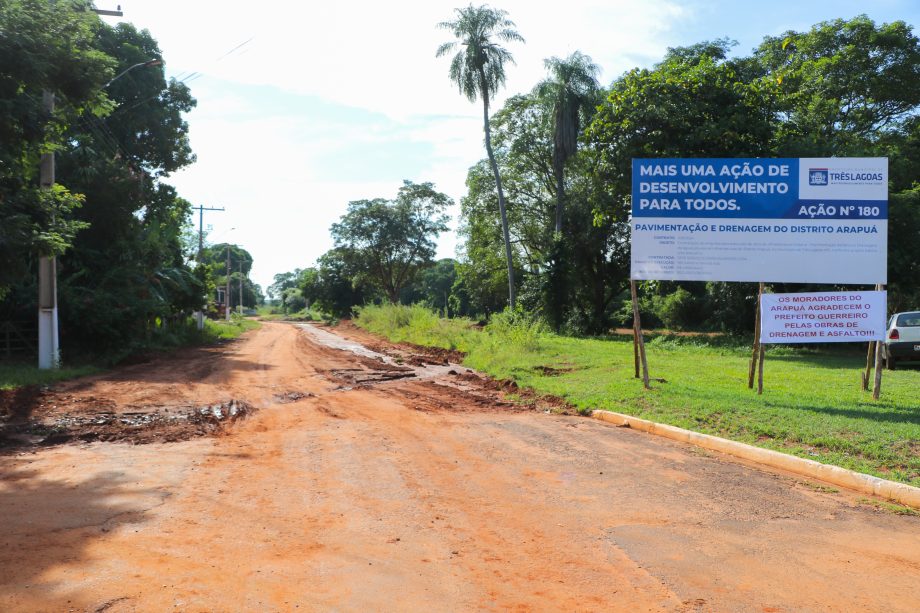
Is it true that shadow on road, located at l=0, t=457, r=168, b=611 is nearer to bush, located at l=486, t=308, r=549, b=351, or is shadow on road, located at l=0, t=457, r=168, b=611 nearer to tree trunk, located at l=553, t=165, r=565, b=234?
bush, located at l=486, t=308, r=549, b=351

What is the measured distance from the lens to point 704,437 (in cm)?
871

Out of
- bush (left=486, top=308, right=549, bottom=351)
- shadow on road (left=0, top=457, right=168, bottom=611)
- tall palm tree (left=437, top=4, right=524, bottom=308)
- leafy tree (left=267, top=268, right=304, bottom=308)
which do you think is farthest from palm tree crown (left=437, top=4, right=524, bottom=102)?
leafy tree (left=267, top=268, right=304, bottom=308)

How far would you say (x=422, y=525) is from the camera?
5.36 metres

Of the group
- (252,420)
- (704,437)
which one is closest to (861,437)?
(704,437)

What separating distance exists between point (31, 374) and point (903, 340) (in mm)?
20394

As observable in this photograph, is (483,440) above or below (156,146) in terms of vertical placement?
below

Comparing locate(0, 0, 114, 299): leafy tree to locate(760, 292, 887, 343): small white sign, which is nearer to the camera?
locate(0, 0, 114, 299): leafy tree

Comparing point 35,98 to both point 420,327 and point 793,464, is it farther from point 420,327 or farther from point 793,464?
point 420,327

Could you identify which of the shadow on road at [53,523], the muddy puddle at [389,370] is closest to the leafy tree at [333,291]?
the muddy puddle at [389,370]

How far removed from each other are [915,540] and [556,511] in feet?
9.12

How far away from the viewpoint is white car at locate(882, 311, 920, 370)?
16.2 m

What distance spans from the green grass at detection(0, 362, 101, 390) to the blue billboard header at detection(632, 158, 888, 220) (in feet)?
41.8

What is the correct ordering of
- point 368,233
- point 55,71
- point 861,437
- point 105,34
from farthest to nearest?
point 368,233
point 105,34
point 55,71
point 861,437

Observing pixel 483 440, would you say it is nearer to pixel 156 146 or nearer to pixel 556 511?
pixel 556 511
